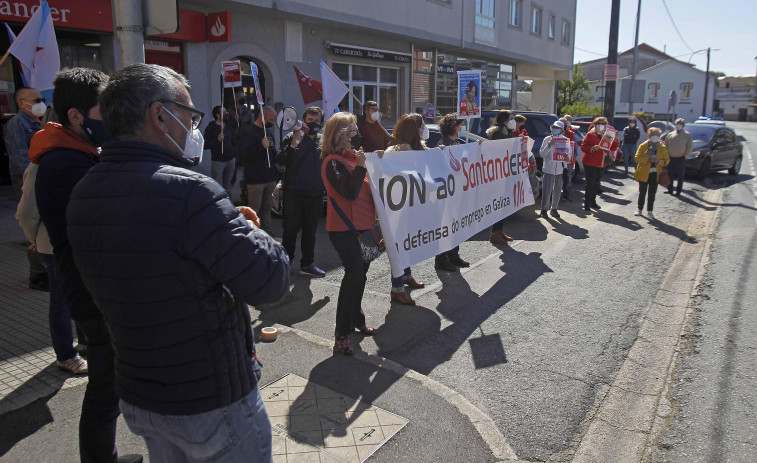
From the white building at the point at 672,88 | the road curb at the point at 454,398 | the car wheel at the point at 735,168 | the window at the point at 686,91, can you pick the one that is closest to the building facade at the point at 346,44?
the road curb at the point at 454,398

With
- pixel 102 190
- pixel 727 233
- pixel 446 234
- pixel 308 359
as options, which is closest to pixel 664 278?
pixel 446 234

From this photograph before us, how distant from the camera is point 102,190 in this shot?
1709 millimetres

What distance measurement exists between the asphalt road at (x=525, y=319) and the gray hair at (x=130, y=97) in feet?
9.31

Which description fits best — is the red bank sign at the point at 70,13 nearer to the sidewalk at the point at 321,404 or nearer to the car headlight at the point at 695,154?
the sidewalk at the point at 321,404

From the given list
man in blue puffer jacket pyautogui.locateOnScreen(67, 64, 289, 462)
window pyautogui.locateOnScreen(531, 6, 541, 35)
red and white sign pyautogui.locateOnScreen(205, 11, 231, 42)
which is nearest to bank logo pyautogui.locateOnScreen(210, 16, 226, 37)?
red and white sign pyautogui.locateOnScreen(205, 11, 231, 42)

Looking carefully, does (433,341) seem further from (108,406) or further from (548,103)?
(548,103)

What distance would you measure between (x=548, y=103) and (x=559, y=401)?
3307cm

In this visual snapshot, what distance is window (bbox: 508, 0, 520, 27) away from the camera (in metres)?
25.5

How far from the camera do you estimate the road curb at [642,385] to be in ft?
11.6

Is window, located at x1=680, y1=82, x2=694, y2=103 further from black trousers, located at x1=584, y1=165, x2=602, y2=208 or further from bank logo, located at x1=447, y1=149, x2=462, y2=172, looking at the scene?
bank logo, located at x1=447, y1=149, x2=462, y2=172

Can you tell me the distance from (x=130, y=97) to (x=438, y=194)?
4.60 meters

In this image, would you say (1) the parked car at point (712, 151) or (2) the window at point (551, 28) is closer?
(1) the parked car at point (712, 151)

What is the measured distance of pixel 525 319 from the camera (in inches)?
218

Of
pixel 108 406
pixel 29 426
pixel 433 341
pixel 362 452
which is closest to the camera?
pixel 108 406
